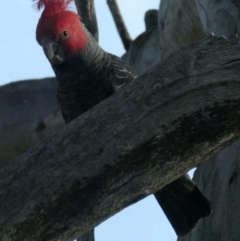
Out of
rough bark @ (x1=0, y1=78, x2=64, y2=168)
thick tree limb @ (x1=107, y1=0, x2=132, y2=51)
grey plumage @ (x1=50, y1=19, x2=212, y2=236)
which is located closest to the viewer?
grey plumage @ (x1=50, y1=19, x2=212, y2=236)

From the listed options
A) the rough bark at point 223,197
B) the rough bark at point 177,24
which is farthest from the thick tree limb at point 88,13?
the rough bark at point 223,197

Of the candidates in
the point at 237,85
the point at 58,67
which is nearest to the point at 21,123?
the point at 58,67

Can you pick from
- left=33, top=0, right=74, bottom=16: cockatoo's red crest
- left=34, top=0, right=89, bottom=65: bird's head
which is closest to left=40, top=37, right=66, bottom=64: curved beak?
left=34, top=0, right=89, bottom=65: bird's head

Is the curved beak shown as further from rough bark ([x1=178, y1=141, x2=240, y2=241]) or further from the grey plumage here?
rough bark ([x1=178, y1=141, x2=240, y2=241])

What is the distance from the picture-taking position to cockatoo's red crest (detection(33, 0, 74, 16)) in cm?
324

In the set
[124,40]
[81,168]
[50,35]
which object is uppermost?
[50,35]

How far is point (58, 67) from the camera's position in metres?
3.30

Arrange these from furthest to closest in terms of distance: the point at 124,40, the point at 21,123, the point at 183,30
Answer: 1. the point at 124,40
2. the point at 183,30
3. the point at 21,123

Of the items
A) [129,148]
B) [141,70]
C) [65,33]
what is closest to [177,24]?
[141,70]

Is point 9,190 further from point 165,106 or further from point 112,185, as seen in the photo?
point 165,106

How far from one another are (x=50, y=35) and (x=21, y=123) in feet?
2.33

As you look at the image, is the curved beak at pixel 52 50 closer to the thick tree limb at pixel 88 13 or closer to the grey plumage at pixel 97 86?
the grey plumage at pixel 97 86

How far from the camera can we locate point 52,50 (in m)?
3.21

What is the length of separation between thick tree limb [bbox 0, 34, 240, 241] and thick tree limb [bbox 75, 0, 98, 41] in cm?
158
